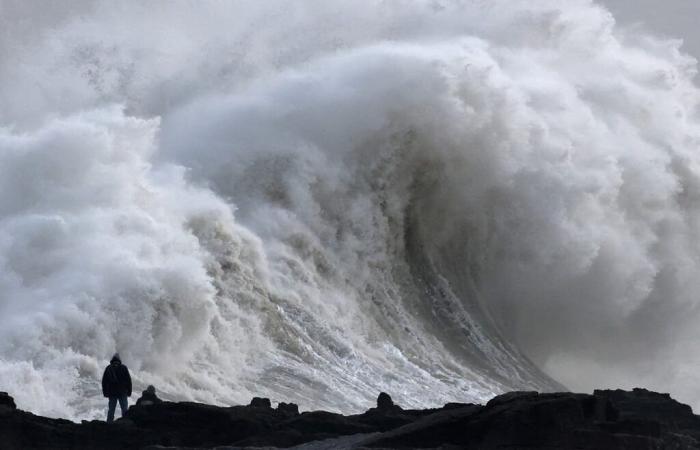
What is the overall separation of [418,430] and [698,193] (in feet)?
69.6

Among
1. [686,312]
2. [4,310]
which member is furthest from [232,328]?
[686,312]

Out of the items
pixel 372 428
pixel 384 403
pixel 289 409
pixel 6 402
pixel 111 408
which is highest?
pixel 384 403

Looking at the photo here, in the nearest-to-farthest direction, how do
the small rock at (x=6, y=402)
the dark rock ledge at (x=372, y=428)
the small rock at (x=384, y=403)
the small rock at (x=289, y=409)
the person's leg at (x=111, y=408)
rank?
1. the dark rock ledge at (x=372, y=428)
2. the small rock at (x=6, y=402)
3. the person's leg at (x=111, y=408)
4. the small rock at (x=289, y=409)
5. the small rock at (x=384, y=403)

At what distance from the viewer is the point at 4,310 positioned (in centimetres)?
2303

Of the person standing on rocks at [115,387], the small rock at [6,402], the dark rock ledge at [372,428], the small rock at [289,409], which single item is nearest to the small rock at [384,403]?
the dark rock ledge at [372,428]

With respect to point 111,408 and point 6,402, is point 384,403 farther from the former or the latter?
point 6,402

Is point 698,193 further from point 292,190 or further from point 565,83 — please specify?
point 292,190

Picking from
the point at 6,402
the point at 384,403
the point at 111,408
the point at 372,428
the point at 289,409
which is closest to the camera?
the point at 6,402

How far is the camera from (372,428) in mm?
17766

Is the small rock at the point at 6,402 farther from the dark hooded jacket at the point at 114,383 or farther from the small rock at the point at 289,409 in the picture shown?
the small rock at the point at 289,409

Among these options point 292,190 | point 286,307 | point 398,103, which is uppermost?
point 398,103

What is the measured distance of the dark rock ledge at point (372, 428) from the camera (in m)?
15.5

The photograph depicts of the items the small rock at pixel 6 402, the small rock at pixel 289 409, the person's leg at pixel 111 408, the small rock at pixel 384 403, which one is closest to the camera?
the small rock at pixel 6 402

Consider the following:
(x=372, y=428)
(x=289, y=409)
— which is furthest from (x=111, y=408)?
(x=372, y=428)
